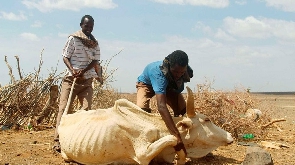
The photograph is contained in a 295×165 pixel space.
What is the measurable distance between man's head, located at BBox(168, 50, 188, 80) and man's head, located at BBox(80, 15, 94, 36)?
191 cm

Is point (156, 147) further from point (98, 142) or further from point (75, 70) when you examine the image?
point (75, 70)

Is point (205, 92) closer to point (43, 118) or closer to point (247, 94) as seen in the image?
point (247, 94)

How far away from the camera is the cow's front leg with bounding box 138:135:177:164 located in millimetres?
4754

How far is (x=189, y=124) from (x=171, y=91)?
2.50 feet

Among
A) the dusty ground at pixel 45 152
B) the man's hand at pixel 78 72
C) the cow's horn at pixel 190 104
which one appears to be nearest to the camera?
the cow's horn at pixel 190 104

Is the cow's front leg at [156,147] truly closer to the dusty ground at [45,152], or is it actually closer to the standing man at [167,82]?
the standing man at [167,82]

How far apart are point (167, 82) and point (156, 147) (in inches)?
32.4

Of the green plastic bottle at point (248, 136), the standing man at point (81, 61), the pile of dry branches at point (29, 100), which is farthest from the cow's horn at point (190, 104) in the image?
the pile of dry branches at point (29, 100)

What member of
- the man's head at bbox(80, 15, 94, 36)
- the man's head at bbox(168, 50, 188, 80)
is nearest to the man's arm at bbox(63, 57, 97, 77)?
the man's head at bbox(80, 15, 94, 36)

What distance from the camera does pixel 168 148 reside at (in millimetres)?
5027

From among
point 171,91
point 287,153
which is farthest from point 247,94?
point 171,91

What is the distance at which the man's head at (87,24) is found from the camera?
6469mm

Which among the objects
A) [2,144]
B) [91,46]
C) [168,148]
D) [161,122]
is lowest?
[2,144]

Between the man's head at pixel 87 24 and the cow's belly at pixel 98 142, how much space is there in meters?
1.83
